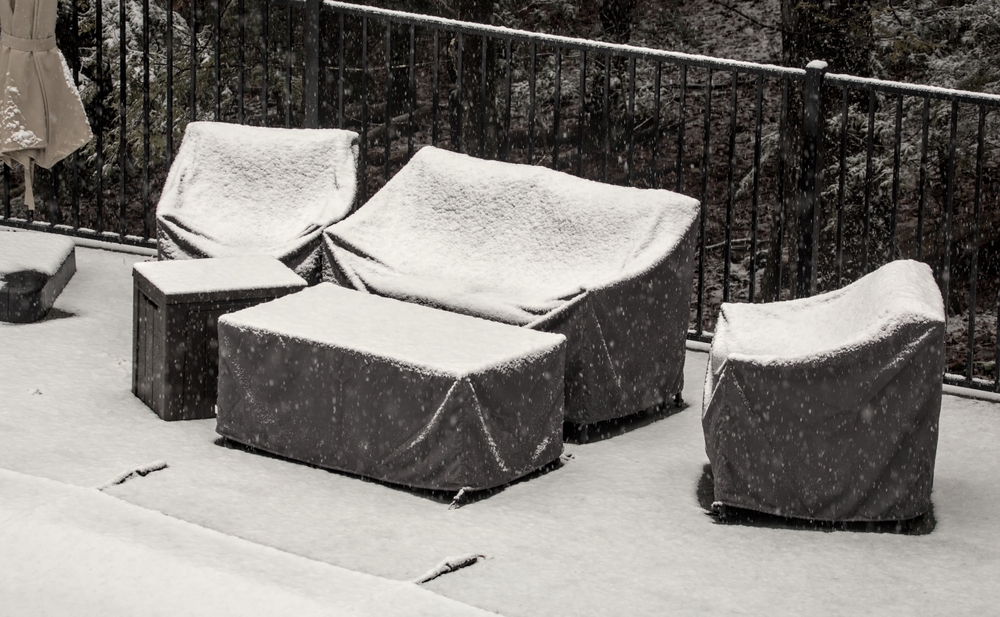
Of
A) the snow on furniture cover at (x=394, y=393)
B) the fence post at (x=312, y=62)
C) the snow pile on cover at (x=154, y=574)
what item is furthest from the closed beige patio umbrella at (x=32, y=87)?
the snow pile on cover at (x=154, y=574)

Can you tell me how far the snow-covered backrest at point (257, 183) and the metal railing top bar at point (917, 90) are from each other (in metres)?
2.45

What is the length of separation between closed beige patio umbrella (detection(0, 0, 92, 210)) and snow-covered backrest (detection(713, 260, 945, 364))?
3.98 meters

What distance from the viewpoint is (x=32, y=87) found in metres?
7.70

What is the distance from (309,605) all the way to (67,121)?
4.94 metres

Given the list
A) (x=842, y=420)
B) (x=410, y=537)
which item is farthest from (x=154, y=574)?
(x=842, y=420)

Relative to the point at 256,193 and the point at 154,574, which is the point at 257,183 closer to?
the point at 256,193

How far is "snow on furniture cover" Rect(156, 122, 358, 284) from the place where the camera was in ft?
23.0

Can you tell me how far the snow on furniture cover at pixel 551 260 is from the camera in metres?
5.93

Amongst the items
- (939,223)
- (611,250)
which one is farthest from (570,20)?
(611,250)

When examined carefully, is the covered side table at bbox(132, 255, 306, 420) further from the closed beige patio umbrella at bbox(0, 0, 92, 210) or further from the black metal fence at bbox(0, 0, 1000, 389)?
the black metal fence at bbox(0, 0, 1000, 389)

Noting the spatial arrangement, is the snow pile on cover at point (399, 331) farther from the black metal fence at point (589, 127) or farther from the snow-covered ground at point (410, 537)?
the black metal fence at point (589, 127)

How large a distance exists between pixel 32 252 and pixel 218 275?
1.89 meters

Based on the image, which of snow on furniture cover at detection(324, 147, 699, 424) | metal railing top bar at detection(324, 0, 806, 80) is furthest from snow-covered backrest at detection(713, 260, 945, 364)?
metal railing top bar at detection(324, 0, 806, 80)

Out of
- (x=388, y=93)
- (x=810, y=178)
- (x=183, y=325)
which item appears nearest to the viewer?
(x=183, y=325)
